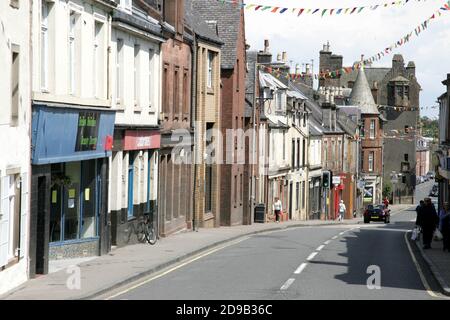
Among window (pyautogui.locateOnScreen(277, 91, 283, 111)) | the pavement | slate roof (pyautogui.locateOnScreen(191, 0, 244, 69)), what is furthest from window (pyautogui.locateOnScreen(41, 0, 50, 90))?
window (pyautogui.locateOnScreen(277, 91, 283, 111))

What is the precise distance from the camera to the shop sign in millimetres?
31953

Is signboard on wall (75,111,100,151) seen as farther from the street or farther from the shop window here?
the street

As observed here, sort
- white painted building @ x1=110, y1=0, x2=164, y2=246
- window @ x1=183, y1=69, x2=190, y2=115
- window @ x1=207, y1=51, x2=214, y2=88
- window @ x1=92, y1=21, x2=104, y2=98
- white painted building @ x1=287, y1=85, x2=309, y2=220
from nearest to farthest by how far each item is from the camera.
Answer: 1. window @ x1=92, y1=21, x2=104, y2=98
2. white painted building @ x1=110, y1=0, x2=164, y2=246
3. window @ x1=183, y1=69, x2=190, y2=115
4. window @ x1=207, y1=51, x2=214, y2=88
5. white painted building @ x1=287, y1=85, x2=309, y2=220

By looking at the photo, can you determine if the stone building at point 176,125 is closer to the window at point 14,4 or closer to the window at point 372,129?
the window at point 14,4

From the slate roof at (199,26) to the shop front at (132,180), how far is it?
28.8ft

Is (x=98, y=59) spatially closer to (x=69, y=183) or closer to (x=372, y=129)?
(x=69, y=183)

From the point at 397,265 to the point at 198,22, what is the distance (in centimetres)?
2091

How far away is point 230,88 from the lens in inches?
1956

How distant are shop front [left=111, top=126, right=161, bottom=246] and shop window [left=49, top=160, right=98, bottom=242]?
2.16m

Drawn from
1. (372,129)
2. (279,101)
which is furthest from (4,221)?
(372,129)

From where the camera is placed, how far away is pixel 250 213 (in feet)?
179

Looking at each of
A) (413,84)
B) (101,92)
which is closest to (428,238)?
(101,92)

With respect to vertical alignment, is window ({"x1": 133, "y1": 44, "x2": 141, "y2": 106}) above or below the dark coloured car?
above

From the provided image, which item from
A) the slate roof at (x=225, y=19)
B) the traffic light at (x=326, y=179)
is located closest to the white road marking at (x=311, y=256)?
the slate roof at (x=225, y=19)
